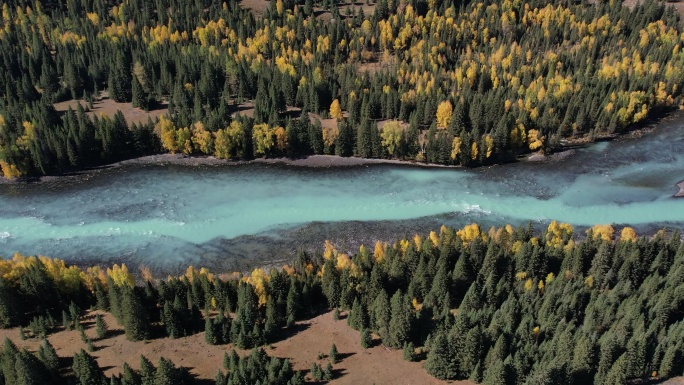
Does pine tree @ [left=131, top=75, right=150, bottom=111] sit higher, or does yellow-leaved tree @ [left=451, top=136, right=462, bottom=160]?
pine tree @ [left=131, top=75, right=150, bottom=111]

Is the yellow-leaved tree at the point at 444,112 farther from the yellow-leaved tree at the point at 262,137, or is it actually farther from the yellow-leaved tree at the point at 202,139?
the yellow-leaved tree at the point at 202,139

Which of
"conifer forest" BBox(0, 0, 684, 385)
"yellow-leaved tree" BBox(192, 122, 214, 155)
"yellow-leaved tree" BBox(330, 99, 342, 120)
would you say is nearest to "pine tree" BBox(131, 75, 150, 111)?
"conifer forest" BBox(0, 0, 684, 385)

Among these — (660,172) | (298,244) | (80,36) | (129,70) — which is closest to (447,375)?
(298,244)

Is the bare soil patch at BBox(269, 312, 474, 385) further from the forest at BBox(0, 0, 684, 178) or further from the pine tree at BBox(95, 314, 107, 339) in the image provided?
the forest at BBox(0, 0, 684, 178)

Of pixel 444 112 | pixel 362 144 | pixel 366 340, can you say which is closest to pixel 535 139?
pixel 444 112

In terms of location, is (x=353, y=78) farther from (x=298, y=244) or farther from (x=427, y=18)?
(x=298, y=244)

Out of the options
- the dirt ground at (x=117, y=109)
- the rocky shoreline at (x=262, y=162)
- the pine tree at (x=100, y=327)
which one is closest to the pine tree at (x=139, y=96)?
the dirt ground at (x=117, y=109)
